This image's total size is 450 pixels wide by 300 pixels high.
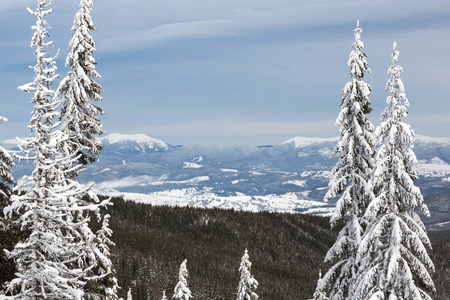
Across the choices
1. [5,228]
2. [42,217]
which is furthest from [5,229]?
[42,217]

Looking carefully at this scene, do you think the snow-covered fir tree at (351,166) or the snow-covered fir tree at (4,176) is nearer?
the snow-covered fir tree at (4,176)

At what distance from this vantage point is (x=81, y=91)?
20141 mm

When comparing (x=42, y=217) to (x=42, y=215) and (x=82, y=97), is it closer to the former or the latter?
(x=42, y=215)

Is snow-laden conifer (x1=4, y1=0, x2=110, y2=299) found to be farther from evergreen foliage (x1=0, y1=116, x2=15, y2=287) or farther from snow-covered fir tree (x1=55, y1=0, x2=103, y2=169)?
snow-covered fir tree (x1=55, y1=0, x2=103, y2=169)

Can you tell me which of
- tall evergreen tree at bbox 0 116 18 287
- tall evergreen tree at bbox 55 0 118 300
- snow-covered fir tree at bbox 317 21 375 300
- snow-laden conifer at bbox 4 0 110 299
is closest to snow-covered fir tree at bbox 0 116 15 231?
tall evergreen tree at bbox 0 116 18 287

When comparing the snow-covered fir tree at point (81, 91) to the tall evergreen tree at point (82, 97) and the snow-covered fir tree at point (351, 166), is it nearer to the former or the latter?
the tall evergreen tree at point (82, 97)

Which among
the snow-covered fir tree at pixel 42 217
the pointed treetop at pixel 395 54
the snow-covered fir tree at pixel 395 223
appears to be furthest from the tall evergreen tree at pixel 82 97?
the pointed treetop at pixel 395 54

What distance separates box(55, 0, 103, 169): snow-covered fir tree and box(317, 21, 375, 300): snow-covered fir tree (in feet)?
41.9

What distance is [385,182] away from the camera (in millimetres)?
17281

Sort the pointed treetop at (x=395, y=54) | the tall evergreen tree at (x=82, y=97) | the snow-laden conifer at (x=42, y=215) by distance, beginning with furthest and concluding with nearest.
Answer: the tall evergreen tree at (x=82, y=97), the pointed treetop at (x=395, y=54), the snow-laden conifer at (x=42, y=215)

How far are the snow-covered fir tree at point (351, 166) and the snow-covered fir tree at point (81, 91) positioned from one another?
1276 centimetres

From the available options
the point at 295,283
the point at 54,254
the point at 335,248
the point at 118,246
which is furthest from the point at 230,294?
the point at 54,254

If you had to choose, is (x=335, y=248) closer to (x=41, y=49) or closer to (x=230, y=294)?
(x=41, y=49)

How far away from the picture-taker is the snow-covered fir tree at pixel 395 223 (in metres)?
16.4
